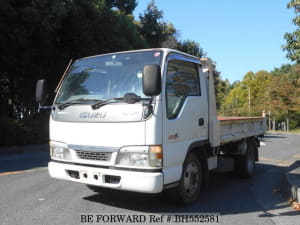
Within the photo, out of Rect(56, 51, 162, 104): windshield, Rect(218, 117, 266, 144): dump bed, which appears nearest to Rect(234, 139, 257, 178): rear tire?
Rect(218, 117, 266, 144): dump bed

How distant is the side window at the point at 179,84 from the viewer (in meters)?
4.53

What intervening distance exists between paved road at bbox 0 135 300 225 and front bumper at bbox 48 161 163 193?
1.73ft

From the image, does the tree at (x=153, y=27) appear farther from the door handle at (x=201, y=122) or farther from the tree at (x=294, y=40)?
the door handle at (x=201, y=122)

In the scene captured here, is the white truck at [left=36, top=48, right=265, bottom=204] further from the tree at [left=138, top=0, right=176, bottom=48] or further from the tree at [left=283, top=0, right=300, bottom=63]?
the tree at [left=138, top=0, right=176, bottom=48]

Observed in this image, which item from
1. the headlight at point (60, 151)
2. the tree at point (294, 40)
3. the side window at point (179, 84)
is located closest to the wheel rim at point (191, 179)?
the side window at point (179, 84)

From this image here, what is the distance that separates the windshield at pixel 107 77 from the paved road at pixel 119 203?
1.68 meters

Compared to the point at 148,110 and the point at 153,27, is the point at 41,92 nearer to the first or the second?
the point at 148,110

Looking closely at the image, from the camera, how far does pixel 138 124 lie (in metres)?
4.13

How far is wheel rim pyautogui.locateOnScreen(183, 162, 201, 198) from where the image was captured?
4848mm

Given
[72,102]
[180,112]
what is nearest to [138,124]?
[180,112]

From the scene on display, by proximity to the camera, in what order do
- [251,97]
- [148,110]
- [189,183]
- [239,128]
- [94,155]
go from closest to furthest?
1. [148,110]
2. [94,155]
3. [189,183]
4. [239,128]
5. [251,97]

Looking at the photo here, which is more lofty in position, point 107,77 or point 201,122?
point 107,77

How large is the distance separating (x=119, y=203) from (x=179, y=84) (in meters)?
2.12

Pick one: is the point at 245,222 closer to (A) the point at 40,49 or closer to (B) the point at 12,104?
(A) the point at 40,49
